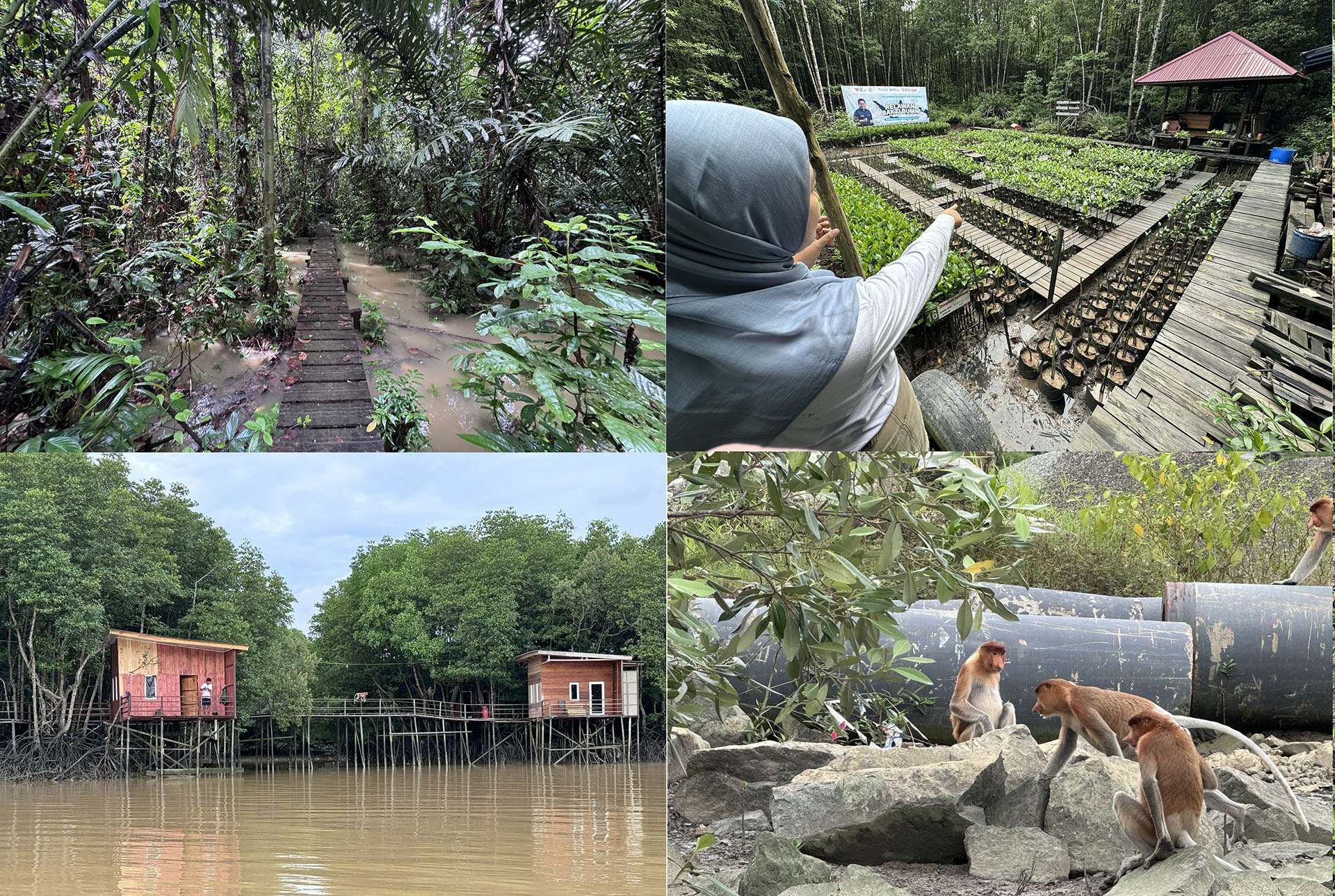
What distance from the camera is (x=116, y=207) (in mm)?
2516

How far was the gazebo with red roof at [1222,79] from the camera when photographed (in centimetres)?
254

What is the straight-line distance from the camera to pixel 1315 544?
9.00 feet

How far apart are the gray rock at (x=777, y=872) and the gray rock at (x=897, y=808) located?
0.17 ft

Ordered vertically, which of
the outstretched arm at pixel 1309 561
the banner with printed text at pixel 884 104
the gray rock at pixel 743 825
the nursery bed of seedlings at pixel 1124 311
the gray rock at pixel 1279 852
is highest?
the banner with printed text at pixel 884 104

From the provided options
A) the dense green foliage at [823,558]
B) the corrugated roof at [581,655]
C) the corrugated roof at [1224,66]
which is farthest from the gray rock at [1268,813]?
the corrugated roof at [1224,66]

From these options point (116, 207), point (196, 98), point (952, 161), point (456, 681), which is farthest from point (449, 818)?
point (952, 161)

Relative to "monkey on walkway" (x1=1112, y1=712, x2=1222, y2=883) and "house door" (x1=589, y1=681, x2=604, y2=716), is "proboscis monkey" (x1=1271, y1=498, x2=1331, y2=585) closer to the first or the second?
"monkey on walkway" (x1=1112, y1=712, x2=1222, y2=883)

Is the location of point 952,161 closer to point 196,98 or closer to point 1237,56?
point 1237,56

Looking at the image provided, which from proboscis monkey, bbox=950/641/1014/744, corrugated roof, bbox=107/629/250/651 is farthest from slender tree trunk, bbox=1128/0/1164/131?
corrugated roof, bbox=107/629/250/651

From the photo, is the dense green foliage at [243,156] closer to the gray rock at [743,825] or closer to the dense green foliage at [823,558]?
the dense green foliage at [823,558]

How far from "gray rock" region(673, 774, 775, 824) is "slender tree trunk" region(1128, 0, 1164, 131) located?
215 centimetres

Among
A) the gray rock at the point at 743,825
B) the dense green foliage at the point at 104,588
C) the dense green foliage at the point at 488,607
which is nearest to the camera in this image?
the gray rock at the point at 743,825

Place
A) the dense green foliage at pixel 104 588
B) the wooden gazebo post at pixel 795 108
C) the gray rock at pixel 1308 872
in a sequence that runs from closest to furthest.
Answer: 1. the wooden gazebo post at pixel 795 108
2. the gray rock at pixel 1308 872
3. the dense green foliage at pixel 104 588

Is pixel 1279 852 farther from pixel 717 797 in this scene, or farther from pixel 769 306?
pixel 769 306
